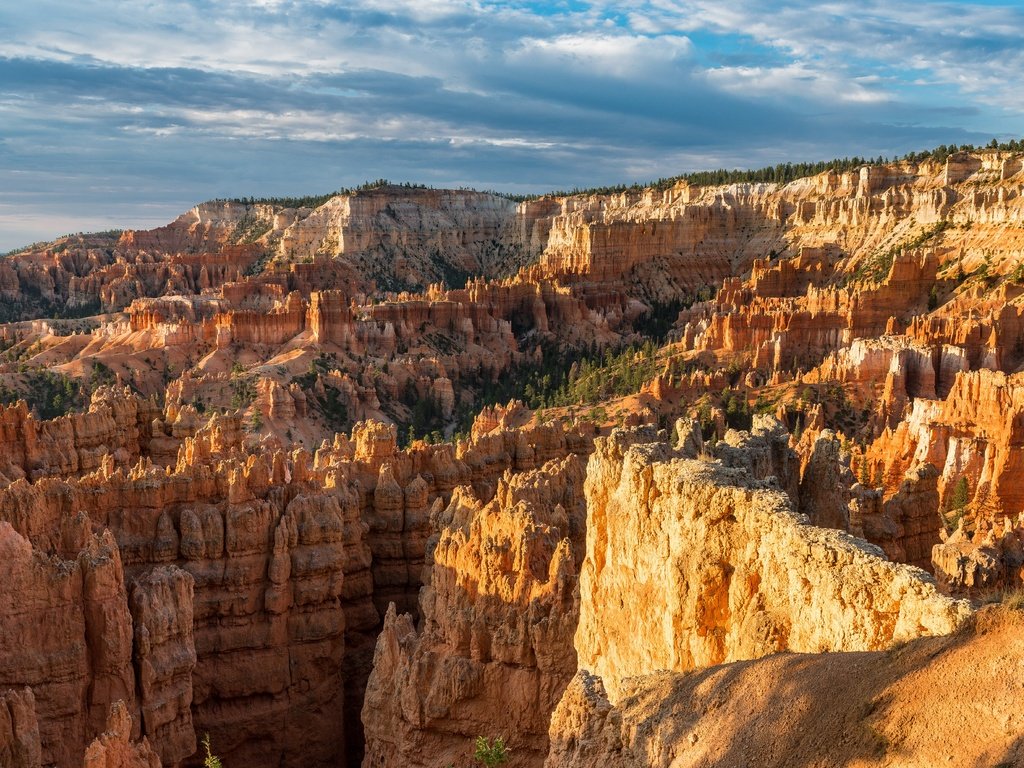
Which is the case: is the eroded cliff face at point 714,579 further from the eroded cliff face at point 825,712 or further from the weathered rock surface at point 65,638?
the weathered rock surface at point 65,638

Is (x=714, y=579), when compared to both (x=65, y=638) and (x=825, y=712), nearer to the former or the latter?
(x=825, y=712)

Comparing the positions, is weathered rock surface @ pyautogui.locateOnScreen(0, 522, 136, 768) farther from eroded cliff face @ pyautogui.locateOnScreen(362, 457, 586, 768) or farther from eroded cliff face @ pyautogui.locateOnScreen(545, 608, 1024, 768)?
eroded cliff face @ pyautogui.locateOnScreen(545, 608, 1024, 768)

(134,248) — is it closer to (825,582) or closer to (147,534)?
(147,534)

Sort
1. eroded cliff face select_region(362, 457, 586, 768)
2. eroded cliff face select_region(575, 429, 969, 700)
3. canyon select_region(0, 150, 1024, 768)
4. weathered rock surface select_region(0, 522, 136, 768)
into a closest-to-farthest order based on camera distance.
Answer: canyon select_region(0, 150, 1024, 768), eroded cliff face select_region(575, 429, 969, 700), eroded cliff face select_region(362, 457, 586, 768), weathered rock surface select_region(0, 522, 136, 768)

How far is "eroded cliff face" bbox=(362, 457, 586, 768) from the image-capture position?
16.2m

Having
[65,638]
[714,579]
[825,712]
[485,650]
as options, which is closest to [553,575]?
[485,650]

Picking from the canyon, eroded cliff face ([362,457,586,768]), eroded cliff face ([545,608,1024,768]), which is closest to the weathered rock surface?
the canyon

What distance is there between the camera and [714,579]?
10484mm

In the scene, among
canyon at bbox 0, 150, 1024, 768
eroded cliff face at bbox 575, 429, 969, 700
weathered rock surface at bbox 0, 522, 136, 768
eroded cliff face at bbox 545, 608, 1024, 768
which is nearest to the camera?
eroded cliff face at bbox 545, 608, 1024, 768

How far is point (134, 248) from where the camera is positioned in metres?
163

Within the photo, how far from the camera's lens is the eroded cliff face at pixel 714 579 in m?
8.81

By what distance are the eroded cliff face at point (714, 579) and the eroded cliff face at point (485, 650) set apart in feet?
8.15

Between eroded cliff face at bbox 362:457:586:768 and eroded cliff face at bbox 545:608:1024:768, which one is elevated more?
eroded cliff face at bbox 545:608:1024:768

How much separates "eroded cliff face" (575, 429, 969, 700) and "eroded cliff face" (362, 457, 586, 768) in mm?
2485
